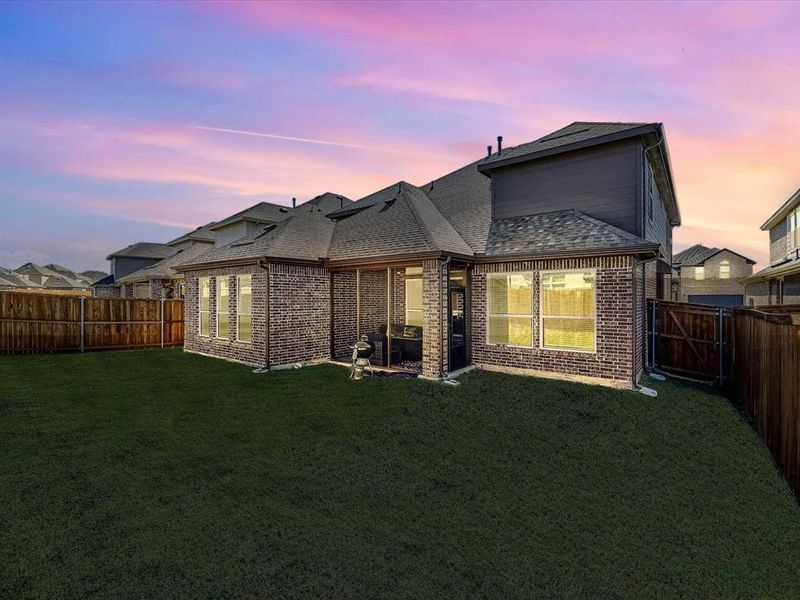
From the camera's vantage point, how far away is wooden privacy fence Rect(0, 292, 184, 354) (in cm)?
1446

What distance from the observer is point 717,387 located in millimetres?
9602

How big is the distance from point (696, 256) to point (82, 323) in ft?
188

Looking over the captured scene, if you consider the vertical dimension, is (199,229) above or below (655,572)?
above

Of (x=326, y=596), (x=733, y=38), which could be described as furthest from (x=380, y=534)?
(x=733, y=38)

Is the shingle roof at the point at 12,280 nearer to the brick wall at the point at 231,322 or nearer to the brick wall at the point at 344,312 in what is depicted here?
the brick wall at the point at 231,322

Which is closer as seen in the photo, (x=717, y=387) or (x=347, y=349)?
(x=717, y=387)

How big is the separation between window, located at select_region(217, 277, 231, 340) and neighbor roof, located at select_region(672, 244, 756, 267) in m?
48.4

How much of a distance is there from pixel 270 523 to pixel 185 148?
1388cm

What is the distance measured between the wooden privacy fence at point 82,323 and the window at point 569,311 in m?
16.3

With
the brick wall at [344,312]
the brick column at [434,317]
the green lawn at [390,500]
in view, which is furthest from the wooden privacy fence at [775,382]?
the brick wall at [344,312]

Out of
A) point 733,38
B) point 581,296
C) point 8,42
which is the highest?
point 8,42

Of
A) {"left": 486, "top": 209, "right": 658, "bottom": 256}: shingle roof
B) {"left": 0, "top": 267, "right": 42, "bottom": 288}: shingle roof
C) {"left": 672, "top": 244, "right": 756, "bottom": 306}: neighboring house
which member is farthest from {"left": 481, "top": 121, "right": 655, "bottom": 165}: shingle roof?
{"left": 0, "top": 267, "right": 42, "bottom": 288}: shingle roof

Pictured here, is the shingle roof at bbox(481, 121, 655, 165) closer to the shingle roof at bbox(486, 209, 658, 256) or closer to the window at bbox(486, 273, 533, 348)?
the shingle roof at bbox(486, 209, 658, 256)

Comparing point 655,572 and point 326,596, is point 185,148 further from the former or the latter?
point 655,572
